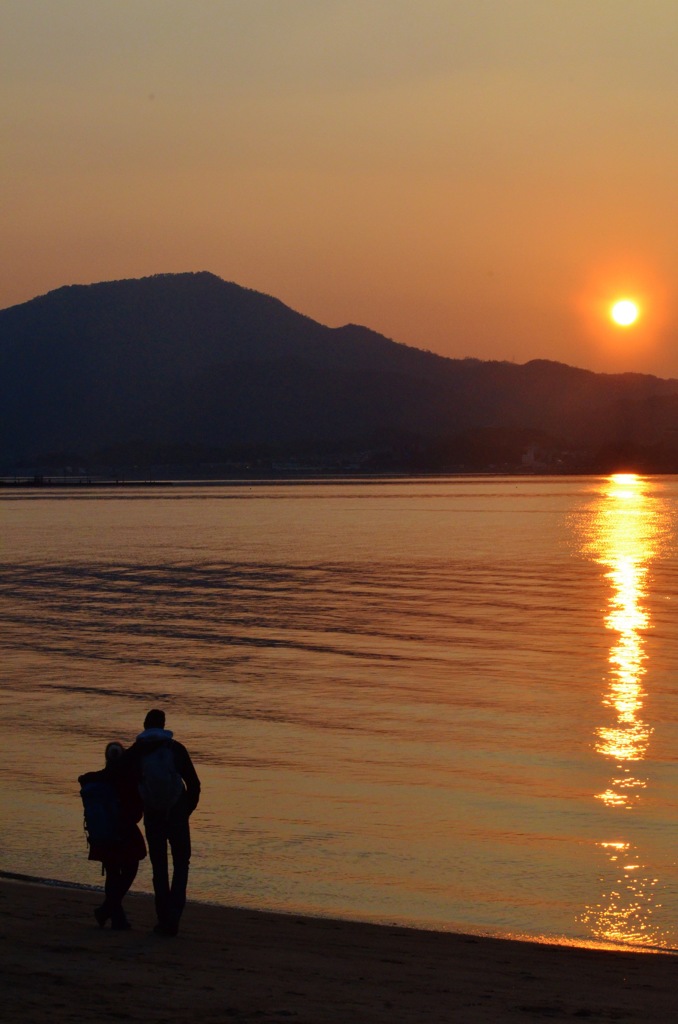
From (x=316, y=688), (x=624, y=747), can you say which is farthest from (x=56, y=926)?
(x=316, y=688)

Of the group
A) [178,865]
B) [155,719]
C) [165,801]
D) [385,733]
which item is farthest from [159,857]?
[385,733]

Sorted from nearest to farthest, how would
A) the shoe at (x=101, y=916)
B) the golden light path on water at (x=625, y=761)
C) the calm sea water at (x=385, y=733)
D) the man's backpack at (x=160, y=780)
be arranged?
the man's backpack at (x=160, y=780) < the shoe at (x=101, y=916) < the golden light path on water at (x=625, y=761) < the calm sea water at (x=385, y=733)

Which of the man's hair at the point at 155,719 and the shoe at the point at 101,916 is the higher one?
the man's hair at the point at 155,719

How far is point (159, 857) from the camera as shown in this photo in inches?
396

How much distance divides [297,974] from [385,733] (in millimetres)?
10885

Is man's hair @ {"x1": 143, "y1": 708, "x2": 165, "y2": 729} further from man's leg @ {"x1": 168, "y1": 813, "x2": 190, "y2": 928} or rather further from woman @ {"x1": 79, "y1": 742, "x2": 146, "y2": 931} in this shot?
man's leg @ {"x1": 168, "y1": 813, "x2": 190, "y2": 928}

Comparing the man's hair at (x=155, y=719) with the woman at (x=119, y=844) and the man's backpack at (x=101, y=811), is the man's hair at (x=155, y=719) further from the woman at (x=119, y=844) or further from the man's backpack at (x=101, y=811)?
the man's backpack at (x=101, y=811)

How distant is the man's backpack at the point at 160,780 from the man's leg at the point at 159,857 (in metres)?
0.16

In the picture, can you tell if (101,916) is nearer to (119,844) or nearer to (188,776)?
(119,844)

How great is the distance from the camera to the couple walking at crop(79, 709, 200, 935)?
32.2 feet

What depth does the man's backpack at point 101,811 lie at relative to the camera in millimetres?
9914

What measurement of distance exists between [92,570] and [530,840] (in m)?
45.0

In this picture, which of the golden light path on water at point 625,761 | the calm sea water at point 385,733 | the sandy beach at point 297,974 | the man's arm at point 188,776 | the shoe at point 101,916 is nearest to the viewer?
the sandy beach at point 297,974

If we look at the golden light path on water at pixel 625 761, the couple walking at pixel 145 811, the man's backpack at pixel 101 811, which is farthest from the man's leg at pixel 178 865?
the golden light path on water at pixel 625 761
